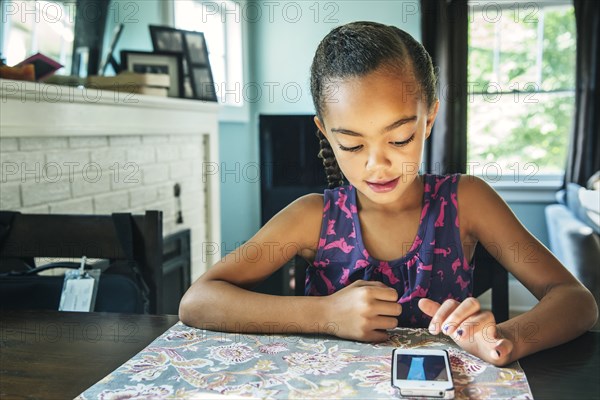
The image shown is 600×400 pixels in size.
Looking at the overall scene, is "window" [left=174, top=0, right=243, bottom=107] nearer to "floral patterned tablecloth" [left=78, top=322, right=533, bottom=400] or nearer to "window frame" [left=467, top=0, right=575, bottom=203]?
"window frame" [left=467, top=0, right=575, bottom=203]

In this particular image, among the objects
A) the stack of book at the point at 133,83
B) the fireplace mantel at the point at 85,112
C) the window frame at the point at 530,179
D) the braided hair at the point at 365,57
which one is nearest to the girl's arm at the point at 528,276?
the braided hair at the point at 365,57

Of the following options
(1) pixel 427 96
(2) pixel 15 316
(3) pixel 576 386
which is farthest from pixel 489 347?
(2) pixel 15 316

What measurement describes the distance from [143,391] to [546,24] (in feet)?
12.3

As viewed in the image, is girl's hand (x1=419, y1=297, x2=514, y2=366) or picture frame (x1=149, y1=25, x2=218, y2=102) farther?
picture frame (x1=149, y1=25, x2=218, y2=102)

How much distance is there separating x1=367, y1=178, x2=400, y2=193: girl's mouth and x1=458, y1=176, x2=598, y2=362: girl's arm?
9.1 inches

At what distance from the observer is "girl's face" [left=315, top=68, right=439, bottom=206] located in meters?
0.92

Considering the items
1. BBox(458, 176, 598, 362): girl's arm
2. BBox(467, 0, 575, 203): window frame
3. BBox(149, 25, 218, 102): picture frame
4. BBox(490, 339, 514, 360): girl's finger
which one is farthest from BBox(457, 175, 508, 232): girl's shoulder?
BBox(467, 0, 575, 203): window frame

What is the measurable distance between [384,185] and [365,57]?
21 centimetres

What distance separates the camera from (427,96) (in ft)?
3.39

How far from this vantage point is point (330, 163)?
1.27 meters

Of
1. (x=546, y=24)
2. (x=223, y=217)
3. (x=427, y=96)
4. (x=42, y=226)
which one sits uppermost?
(x=546, y=24)

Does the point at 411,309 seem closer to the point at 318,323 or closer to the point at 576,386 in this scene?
the point at 318,323

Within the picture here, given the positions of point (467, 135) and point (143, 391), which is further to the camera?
point (467, 135)

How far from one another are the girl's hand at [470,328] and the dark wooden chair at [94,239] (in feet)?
1.87
